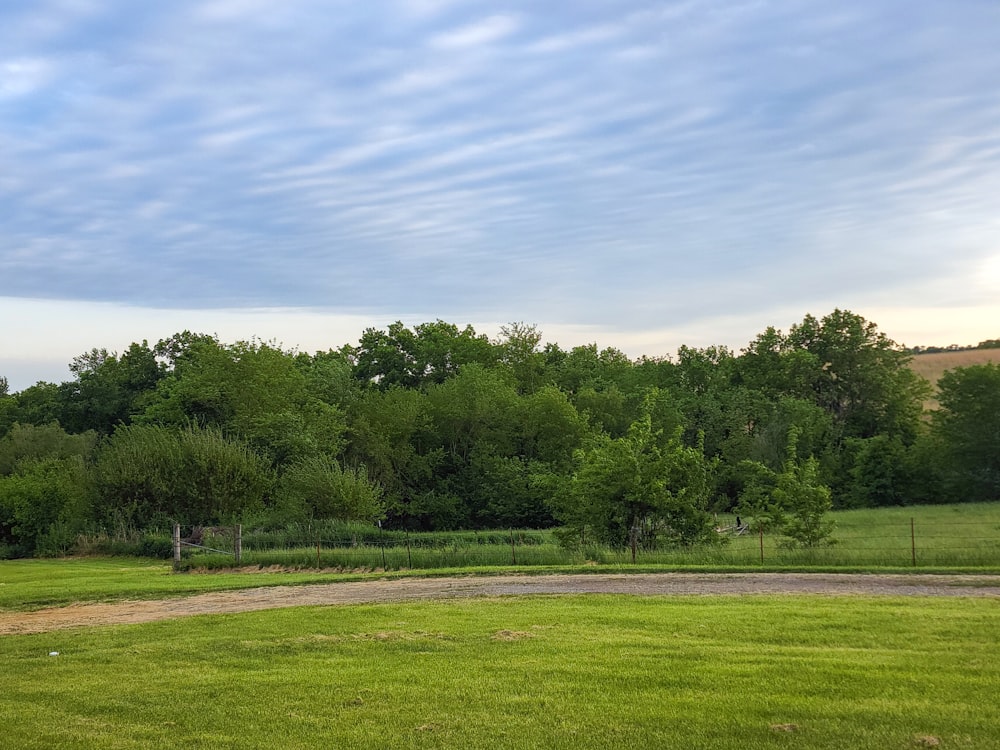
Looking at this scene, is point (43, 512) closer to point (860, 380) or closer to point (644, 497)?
point (644, 497)

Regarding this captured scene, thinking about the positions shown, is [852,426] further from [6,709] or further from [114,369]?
[6,709]

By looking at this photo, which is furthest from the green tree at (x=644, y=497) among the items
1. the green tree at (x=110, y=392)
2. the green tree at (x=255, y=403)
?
the green tree at (x=110, y=392)

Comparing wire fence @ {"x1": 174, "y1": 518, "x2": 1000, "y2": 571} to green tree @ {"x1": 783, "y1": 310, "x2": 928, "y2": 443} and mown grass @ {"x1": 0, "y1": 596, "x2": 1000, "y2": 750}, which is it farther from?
green tree @ {"x1": 783, "y1": 310, "x2": 928, "y2": 443}

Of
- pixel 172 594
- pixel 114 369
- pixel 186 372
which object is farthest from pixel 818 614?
pixel 114 369

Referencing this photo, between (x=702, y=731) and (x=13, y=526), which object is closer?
(x=702, y=731)

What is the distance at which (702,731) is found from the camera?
7.75m

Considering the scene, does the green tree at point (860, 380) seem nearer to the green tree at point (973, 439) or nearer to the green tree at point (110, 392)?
the green tree at point (973, 439)

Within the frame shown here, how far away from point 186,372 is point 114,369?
18.5m

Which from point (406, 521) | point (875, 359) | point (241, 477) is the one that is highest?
point (875, 359)

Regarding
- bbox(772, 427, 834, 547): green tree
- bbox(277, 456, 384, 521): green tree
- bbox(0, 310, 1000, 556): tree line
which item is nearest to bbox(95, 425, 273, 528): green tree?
bbox(0, 310, 1000, 556): tree line

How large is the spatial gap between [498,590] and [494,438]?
46.4 meters

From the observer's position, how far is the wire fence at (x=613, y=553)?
23344 mm

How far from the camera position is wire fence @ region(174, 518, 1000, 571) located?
23.3m

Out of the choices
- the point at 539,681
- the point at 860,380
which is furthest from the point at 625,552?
the point at 860,380
